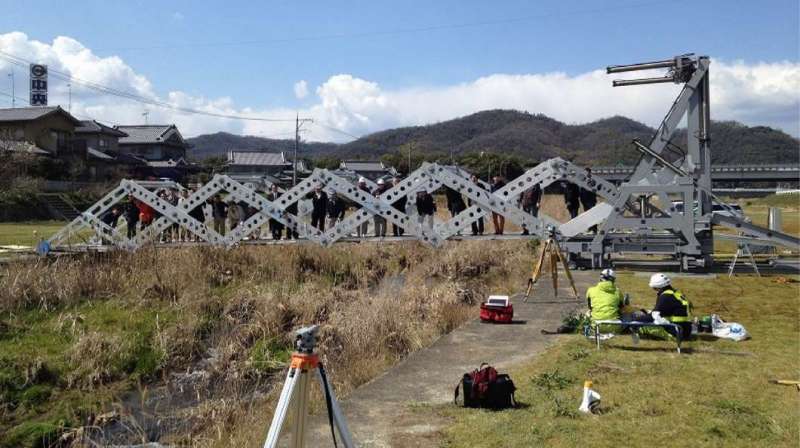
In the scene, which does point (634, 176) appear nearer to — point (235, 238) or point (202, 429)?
point (235, 238)

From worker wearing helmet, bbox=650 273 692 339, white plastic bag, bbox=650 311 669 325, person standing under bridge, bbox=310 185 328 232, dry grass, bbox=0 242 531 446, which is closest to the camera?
white plastic bag, bbox=650 311 669 325

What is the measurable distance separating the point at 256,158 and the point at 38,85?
28694 mm

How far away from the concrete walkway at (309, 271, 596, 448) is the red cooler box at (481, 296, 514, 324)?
14 centimetres

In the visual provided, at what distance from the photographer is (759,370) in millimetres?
7738

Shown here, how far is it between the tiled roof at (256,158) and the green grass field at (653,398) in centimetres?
7488

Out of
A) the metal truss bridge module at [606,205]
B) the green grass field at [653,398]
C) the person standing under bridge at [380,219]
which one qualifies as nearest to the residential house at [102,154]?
the metal truss bridge module at [606,205]

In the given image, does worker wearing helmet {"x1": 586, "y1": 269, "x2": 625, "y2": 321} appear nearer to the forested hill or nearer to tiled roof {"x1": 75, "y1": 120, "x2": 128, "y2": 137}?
tiled roof {"x1": 75, "y1": 120, "x2": 128, "y2": 137}

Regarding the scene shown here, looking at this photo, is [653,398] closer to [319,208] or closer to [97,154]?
[319,208]

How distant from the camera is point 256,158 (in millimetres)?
83875

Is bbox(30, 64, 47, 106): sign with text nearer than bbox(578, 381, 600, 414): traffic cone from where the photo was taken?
No

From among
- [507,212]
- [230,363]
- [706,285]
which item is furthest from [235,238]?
[706,285]

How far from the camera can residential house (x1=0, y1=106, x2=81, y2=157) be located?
49438mm

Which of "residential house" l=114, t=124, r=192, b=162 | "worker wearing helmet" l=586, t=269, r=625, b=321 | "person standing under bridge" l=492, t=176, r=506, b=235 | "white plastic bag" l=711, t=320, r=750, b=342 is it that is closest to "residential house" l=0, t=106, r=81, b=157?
"residential house" l=114, t=124, r=192, b=162

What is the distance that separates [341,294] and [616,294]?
759cm
